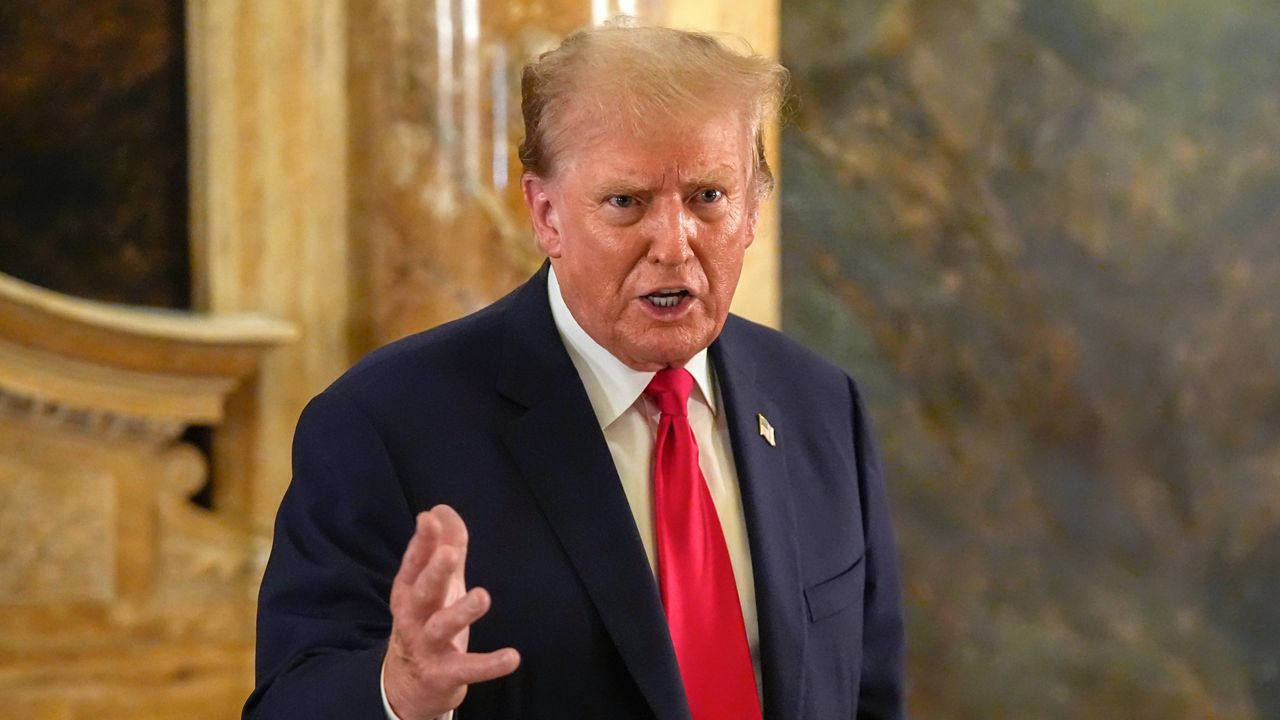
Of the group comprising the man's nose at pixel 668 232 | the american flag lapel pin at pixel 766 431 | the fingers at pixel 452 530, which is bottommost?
the american flag lapel pin at pixel 766 431

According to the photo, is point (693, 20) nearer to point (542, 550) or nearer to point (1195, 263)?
point (1195, 263)

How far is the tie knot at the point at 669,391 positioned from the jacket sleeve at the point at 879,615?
38 centimetres

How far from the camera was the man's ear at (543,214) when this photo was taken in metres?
1.95

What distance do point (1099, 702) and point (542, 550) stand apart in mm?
2726

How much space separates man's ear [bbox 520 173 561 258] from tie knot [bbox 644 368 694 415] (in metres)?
0.20

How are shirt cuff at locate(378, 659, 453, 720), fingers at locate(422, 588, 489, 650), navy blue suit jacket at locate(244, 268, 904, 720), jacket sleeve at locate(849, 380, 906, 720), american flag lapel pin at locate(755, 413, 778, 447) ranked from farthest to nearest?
jacket sleeve at locate(849, 380, 906, 720) → american flag lapel pin at locate(755, 413, 778, 447) → navy blue suit jacket at locate(244, 268, 904, 720) → shirt cuff at locate(378, 659, 453, 720) → fingers at locate(422, 588, 489, 650)

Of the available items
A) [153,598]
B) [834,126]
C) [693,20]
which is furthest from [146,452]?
[834,126]

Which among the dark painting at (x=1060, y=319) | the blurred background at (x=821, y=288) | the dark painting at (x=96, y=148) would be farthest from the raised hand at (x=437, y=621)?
the dark painting at (x=1060, y=319)

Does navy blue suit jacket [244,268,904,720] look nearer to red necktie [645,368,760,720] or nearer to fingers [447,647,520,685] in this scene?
red necktie [645,368,760,720]

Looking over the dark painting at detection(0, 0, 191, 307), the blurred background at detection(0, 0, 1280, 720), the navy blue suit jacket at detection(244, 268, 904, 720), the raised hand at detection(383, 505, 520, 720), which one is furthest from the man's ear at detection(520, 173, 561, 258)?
the dark painting at detection(0, 0, 191, 307)

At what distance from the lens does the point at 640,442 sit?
2.01m

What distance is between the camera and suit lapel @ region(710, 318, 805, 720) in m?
1.95

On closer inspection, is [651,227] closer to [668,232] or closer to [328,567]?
[668,232]

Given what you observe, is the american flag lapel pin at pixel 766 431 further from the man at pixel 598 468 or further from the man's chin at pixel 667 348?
the man's chin at pixel 667 348
